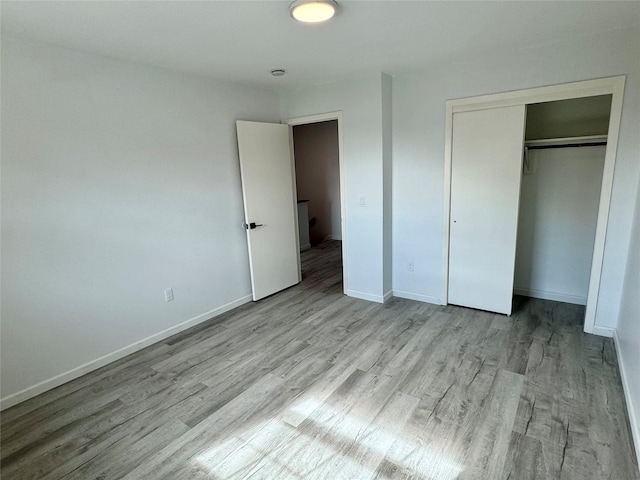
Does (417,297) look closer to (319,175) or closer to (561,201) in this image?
(561,201)

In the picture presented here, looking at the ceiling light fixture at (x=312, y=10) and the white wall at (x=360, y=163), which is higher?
the ceiling light fixture at (x=312, y=10)

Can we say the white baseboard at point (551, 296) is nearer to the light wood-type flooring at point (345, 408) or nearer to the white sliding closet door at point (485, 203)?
the light wood-type flooring at point (345, 408)

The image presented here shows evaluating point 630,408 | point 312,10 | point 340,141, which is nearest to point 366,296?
point 340,141

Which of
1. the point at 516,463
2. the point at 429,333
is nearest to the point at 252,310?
the point at 429,333

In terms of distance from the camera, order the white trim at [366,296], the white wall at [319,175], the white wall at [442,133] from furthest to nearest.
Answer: the white wall at [319,175], the white trim at [366,296], the white wall at [442,133]

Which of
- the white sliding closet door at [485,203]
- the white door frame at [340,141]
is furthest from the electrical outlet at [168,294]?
the white sliding closet door at [485,203]

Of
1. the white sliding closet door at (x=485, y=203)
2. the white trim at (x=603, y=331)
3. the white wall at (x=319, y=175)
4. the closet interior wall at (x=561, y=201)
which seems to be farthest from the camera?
the white wall at (x=319, y=175)

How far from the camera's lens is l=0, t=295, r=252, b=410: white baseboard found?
2.30 metres

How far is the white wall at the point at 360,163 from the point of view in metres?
3.42

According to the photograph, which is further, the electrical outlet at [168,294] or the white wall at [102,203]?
the electrical outlet at [168,294]

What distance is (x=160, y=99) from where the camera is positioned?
9.49 feet

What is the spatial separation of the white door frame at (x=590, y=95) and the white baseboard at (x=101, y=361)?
2.75 meters

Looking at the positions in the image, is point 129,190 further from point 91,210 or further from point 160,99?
point 160,99

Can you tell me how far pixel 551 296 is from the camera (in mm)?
3625
